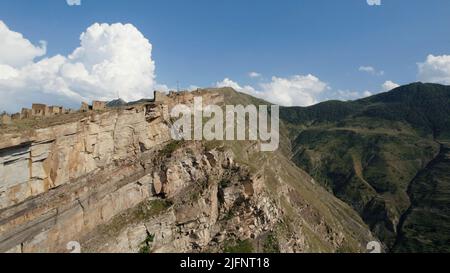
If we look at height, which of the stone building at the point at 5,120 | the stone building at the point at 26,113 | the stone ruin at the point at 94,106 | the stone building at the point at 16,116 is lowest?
the stone building at the point at 5,120

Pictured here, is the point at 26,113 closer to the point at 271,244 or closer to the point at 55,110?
the point at 55,110

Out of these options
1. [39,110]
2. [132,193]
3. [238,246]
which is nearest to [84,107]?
[39,110]

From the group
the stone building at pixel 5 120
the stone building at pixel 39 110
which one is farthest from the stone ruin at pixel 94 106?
the stone building at pixel 5 120

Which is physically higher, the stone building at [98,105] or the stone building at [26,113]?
the stone building at [98,105]

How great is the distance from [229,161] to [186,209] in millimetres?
16531

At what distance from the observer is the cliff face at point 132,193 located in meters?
49.1

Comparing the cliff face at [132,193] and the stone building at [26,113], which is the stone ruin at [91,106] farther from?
the cliff face at [132,193]

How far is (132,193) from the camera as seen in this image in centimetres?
6694

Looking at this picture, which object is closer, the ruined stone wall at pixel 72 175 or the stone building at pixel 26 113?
the ruined stone wall at pixel 72 175

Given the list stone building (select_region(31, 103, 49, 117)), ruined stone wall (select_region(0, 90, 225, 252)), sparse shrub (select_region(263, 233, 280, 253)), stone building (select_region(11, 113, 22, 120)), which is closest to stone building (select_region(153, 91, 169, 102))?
ruined stone wall (select_region(0, 90, 225, 252))

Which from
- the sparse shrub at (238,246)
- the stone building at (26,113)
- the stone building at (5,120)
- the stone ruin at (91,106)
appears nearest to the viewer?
the stone building at (5,120)

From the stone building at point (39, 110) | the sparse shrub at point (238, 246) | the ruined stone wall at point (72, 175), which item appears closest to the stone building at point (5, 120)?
the ruined stone wall at point (72, 175)

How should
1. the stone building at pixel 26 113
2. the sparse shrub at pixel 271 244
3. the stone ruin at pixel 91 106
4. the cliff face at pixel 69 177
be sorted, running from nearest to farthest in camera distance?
the cliff face at pixel 69 177, the stone ruin at pixel 91 106, the stone building at pixel 26 113, the sparse shrub at pixel 271 244
